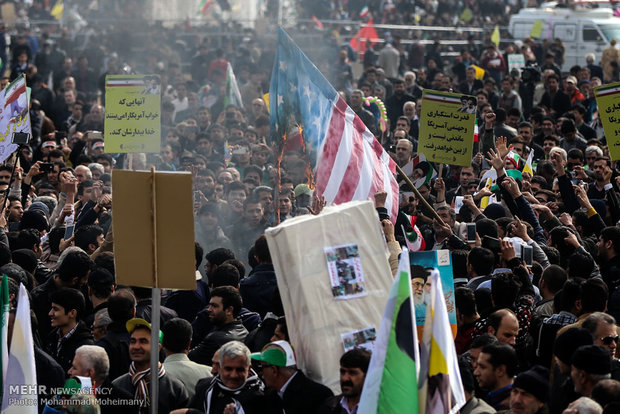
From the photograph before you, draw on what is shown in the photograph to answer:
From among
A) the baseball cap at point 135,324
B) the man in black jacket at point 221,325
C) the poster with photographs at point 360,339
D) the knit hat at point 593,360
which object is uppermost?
the knit hat at point 593,360

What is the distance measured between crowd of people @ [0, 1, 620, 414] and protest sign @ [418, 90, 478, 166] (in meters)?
0.27

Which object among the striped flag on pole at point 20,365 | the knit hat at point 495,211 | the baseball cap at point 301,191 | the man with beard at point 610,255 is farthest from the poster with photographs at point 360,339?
the baseball cap at point 301,191

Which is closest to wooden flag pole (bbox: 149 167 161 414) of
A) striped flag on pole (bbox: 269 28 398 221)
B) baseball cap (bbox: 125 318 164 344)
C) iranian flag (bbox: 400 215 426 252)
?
baseball cap (bbox: 125 318 164 344)

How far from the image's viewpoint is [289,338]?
597 centimetres

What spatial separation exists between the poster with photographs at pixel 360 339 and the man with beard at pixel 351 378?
22 cm

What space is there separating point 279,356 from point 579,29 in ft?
74.8

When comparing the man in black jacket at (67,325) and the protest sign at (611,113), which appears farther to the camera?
the protest sign at (611,113)

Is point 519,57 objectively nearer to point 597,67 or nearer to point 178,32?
point 597,67

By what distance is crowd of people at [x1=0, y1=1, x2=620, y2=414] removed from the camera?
573cm

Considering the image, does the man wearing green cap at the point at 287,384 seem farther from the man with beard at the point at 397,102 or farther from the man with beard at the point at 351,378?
the man with beard at the point at 397,102

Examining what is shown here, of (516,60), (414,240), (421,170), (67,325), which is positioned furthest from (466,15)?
(67,325)

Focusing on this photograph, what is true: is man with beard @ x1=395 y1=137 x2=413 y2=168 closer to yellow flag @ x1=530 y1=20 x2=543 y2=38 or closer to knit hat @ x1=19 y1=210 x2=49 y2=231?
knit hat @ x1=19 y1=210 x2=49 y2=231

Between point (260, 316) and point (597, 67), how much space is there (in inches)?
634

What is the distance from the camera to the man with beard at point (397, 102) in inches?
739
